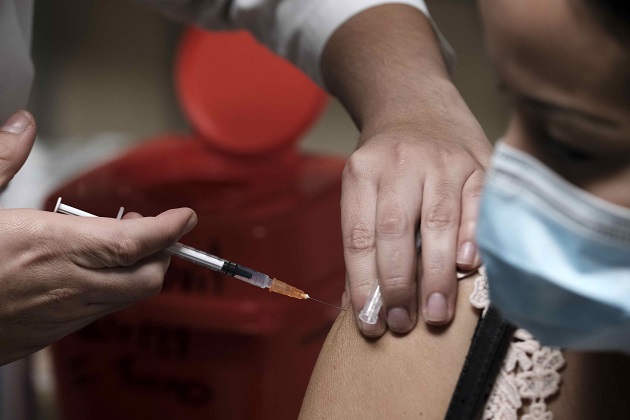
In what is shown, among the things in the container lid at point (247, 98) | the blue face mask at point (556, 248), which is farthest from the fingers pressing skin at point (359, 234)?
the container lid at point (247, 98)

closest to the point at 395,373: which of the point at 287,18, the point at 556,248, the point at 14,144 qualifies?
the point at 556,248

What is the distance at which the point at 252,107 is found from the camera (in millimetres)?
1888

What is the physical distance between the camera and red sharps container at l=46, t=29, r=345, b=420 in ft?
4.99

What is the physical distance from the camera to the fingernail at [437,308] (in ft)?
2.62

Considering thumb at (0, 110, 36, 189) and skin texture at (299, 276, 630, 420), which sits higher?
thumb at (0, 110, 36, 189)

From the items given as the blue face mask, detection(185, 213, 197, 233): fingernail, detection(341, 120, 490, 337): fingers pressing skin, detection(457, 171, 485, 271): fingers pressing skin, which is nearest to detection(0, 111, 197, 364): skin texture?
detection(185, 213, 197, 233): fingernail

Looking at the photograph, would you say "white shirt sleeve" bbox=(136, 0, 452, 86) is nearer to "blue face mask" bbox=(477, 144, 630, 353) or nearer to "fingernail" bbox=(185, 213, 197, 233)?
"fingernail" bbox=(185, 213, 197, 233)

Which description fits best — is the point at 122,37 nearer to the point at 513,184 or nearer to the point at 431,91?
the point at 431,91

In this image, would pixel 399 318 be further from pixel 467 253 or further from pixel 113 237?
pixel 113 237

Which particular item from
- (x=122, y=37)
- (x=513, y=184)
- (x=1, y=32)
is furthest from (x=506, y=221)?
(x=122, y=37)

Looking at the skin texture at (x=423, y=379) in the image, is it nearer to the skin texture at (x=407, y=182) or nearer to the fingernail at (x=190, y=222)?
the skin texture at (x=407, y=182)

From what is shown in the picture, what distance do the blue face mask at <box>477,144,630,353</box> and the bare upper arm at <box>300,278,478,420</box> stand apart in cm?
18

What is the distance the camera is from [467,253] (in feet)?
2.70

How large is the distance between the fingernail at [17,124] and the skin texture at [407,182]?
412mm
